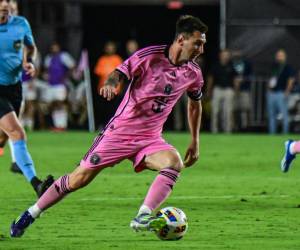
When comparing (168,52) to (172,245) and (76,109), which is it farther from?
(76,109)

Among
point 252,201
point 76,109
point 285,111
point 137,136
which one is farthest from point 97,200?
point 76,109

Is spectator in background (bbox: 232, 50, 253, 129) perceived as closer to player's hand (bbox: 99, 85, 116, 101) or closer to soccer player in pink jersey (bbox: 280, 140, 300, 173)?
soccer player in pink jersey (bbox: 280, 140, 300, 173)

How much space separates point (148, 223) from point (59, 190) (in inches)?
42.8

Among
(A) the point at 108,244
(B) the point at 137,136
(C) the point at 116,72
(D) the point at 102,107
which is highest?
(C) the point at 116,72

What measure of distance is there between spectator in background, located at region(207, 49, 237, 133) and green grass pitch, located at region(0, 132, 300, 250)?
693 cm

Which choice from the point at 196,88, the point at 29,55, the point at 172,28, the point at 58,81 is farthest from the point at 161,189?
the point at 172,28

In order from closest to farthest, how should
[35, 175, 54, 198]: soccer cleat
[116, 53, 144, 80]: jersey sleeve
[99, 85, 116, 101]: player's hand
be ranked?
[99, 85, 116, 101]: player's hand < [116, 53, 144, 80]: jersey sleeve < [35, 175, 54, 198]: soccer cleat

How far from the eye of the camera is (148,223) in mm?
9008

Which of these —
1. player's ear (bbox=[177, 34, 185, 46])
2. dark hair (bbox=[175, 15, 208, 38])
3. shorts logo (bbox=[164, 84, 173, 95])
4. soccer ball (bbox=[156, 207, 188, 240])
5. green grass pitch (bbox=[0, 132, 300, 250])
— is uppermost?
dark hair (bbox=[175, 15, 208, 38])

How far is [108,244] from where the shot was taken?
31.3 feet

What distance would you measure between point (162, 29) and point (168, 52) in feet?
76.4

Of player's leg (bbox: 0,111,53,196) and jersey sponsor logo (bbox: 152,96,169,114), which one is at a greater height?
jersey sponsor logo (bbox: 152,96,169,114)

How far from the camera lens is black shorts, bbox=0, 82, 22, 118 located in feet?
45.0

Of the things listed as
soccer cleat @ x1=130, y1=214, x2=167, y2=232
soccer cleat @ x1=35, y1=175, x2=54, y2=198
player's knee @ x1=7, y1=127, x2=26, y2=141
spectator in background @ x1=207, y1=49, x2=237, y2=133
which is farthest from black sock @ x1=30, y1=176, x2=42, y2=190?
spectator in background @ x1=207, y1=49, x2=237, y2=133
